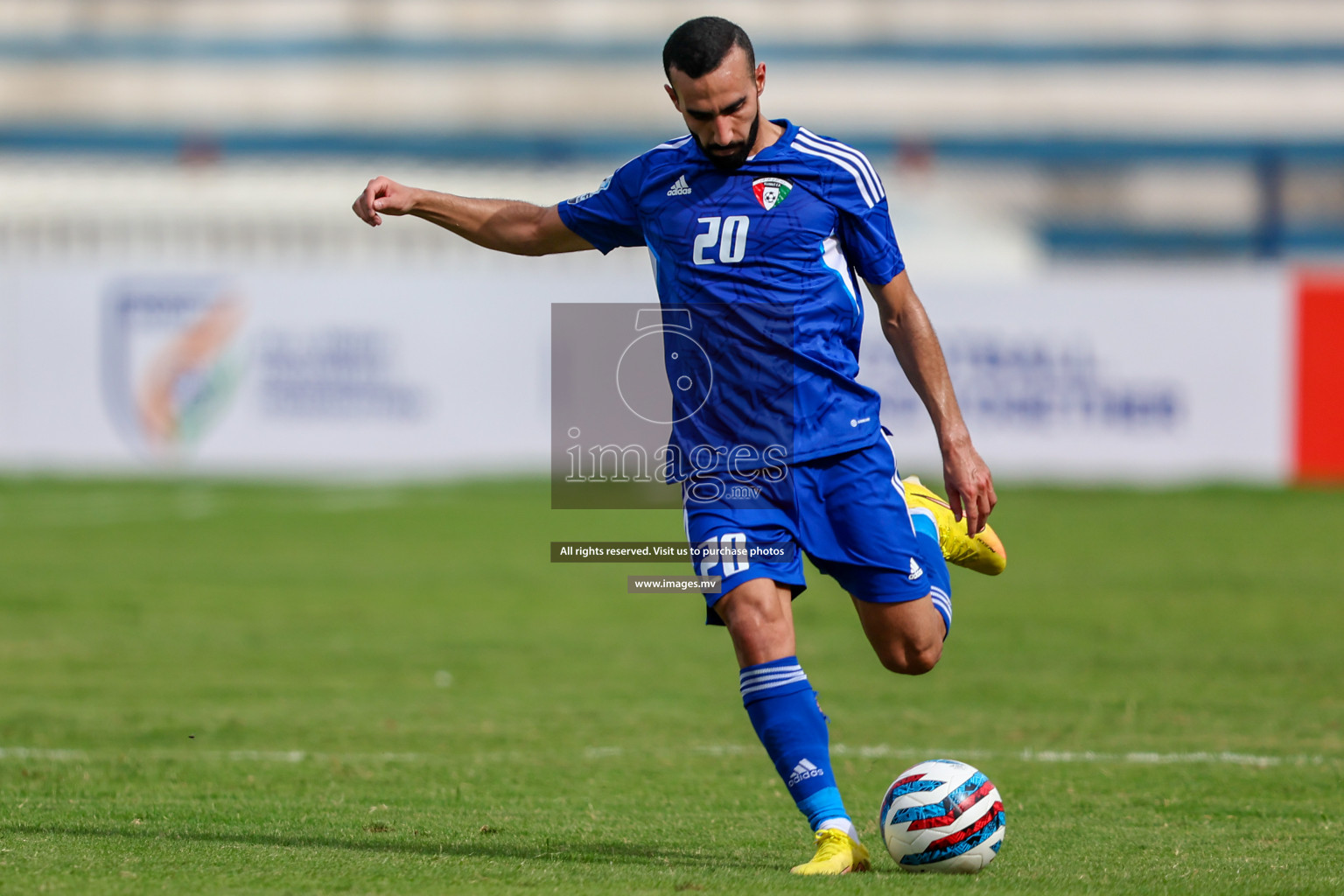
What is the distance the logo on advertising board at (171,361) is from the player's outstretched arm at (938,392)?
648 inches

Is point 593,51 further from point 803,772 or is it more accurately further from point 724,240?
point 803,772

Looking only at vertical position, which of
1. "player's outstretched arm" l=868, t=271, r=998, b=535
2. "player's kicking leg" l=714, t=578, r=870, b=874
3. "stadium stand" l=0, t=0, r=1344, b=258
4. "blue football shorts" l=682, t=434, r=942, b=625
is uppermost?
"stadium stand" l=0, t=0, r=1344, b=258

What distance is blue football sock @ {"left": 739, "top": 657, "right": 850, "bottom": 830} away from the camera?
5.15 m

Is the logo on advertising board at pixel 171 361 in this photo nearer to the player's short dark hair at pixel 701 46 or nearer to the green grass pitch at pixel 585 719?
the green grass pitch at pixel 585 719

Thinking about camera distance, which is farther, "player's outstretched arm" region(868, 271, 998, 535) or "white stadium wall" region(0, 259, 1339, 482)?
"white stadium wall" region(0, 259, 1339, 482)

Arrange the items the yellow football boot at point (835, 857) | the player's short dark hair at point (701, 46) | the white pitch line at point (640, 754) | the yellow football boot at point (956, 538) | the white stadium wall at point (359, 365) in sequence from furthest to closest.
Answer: the white stadium wall at point (359, 365)
the white pitch line at point (640, 754)
the yellow football boot at point (956, 538)
the player's short dark hair at point (701, 46)
the yellow football boot at point (835, 857)

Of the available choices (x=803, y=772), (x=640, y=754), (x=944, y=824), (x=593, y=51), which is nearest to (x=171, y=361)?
(x=640, y=754)

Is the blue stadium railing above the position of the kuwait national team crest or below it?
above

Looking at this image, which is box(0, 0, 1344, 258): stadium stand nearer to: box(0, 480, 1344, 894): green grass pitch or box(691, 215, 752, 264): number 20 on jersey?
box(0, 480, 1344, 894): green grass pitch

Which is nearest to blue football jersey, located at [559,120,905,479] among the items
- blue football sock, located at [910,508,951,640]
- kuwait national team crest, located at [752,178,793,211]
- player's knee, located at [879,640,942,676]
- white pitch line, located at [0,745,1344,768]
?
kuwait national team crest, located at [752,178,793,211]

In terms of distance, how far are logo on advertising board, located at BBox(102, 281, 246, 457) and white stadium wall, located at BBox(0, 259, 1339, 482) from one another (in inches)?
0.8

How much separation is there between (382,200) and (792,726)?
84.9 inches

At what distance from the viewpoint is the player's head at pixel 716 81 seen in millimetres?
5066

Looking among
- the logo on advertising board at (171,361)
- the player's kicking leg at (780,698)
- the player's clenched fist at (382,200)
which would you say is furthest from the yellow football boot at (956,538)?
the logo on advertising board at (171,361)
